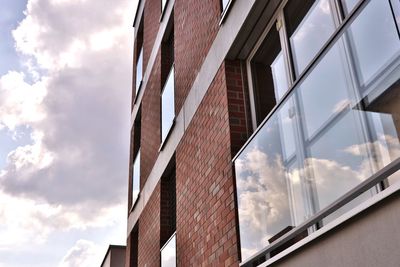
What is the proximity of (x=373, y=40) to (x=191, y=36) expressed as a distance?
544cm

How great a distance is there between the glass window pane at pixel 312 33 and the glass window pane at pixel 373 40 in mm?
1000

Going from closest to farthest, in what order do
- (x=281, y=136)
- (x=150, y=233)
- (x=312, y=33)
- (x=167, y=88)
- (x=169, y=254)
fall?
(x=281, y=136), (x=312, y=33), (x=169, y=254), (x=167, y=88), (x=150, y=233)

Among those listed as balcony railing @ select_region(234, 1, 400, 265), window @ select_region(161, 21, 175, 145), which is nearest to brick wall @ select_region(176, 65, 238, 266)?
balcony railing @ select_region(234, 1, 400, 265)

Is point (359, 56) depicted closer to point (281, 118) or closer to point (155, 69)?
point (281, 118)

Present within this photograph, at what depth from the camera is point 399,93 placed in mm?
2824

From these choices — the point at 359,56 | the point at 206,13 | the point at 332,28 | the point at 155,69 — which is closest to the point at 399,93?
the point at 359,56

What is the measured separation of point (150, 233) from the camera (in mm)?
10312

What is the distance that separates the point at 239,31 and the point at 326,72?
8.74 ft

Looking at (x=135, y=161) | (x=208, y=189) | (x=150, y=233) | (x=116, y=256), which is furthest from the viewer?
(x=116, y=256)

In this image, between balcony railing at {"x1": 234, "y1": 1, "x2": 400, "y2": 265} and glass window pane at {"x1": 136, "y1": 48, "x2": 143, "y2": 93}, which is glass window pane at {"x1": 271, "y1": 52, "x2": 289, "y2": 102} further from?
glass window pane at {"x1": 136, "y1": 48, "x2": 143, "y2": 93}

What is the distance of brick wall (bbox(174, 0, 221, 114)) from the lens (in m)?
7.29

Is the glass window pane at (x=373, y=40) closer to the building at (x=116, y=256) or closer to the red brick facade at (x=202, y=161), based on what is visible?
the red brick facade at (x=202, y=161)

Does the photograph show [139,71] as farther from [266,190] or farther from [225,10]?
[266,190]

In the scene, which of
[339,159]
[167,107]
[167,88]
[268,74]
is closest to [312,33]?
[268,74]
